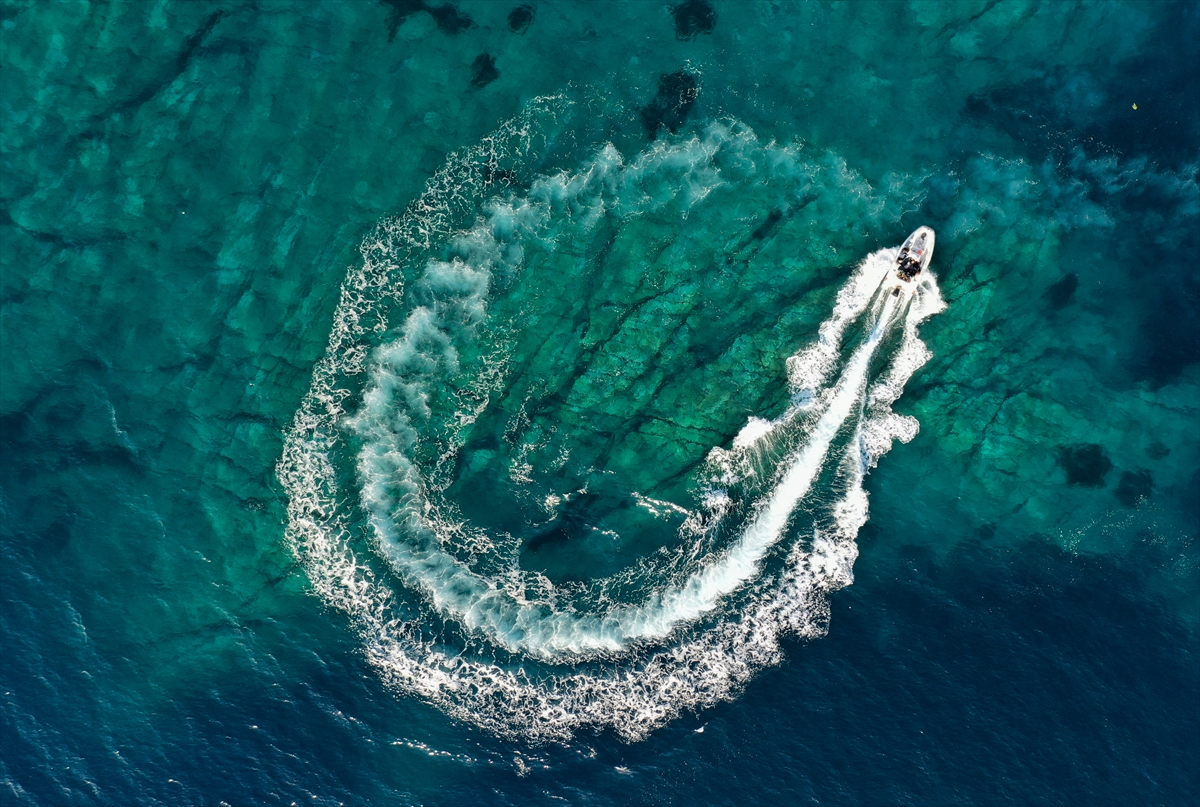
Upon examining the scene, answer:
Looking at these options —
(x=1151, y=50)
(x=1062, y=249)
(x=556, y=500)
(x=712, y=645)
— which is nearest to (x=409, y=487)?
(x=556, y=500)

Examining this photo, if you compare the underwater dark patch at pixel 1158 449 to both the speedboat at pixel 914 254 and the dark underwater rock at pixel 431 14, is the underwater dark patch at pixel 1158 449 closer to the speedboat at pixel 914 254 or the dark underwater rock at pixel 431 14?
the speedboat at pixel 914 254

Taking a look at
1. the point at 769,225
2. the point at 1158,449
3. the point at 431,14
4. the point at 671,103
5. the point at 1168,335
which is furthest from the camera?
the point at 1158,449

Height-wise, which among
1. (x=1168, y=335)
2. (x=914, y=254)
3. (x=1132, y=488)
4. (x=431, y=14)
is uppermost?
(x=1168, y=335)

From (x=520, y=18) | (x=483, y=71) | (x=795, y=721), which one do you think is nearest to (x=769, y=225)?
(x=520, y=18)

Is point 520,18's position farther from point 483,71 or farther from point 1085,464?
point 1085,464

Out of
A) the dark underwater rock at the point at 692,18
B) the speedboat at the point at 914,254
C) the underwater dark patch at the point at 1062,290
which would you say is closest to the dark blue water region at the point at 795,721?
the underwater dark patch at the point at 1062,290

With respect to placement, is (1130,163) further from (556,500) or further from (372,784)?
(372,784)
